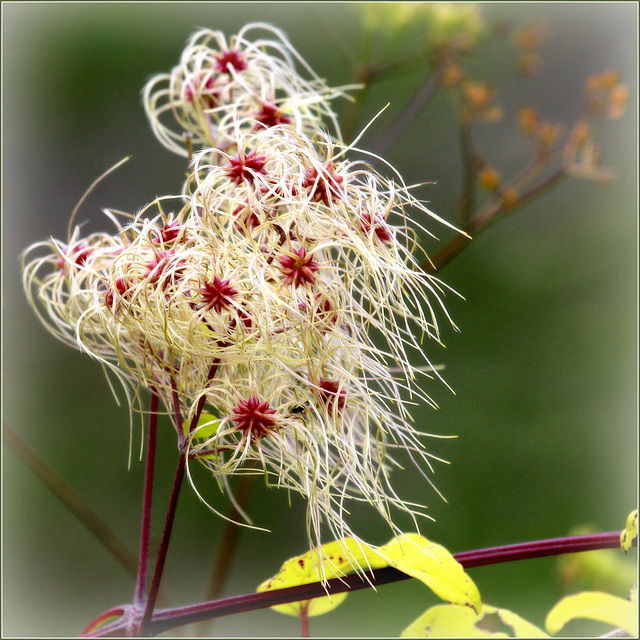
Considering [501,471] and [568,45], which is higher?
[568,45]

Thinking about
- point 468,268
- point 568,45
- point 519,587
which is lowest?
point 519,587

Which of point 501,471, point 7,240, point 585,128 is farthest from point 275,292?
point 501,471

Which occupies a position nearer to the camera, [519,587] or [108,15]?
[108,15]

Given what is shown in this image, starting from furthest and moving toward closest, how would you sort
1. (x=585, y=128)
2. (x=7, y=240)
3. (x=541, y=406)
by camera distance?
(x=541, y=406), (x=7, y=240), (x=585, y=128)

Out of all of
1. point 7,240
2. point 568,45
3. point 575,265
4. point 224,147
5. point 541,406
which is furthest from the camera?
point 575,265

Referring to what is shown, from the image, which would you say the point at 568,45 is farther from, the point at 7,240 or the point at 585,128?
the point at 7,240

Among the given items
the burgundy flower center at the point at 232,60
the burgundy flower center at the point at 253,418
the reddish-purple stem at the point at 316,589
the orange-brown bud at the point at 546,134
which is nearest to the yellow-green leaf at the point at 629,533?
the reddish-purple stem at the point at 316,589
